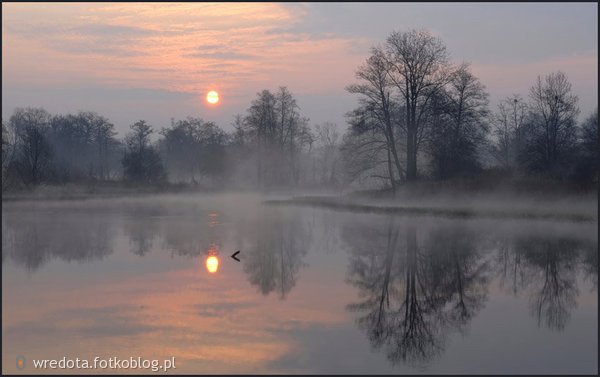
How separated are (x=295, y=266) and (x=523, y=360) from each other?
9.66 meters

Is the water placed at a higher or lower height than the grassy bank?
lower

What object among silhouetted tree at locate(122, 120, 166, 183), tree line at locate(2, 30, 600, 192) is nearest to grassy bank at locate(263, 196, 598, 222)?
tree line at locate(2, 30, 600, 192)

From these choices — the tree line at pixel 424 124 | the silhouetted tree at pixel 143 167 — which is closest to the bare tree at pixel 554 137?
the tree line at pixel 424 124

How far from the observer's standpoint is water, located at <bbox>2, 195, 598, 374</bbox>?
9.57m

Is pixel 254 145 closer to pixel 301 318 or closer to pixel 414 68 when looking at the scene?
pixel 414 68

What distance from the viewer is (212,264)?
1841cm

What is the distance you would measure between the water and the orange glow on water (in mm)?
205

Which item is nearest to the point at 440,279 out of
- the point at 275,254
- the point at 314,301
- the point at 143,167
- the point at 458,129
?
the point at 314,301

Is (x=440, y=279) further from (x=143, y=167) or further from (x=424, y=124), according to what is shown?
(x=143, y=167)

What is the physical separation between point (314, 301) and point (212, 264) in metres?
5.61

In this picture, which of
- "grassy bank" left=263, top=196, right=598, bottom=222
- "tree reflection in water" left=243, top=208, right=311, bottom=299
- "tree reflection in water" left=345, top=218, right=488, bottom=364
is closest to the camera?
"tree reflection in water" left=345, top=218, right=488, bottom=364

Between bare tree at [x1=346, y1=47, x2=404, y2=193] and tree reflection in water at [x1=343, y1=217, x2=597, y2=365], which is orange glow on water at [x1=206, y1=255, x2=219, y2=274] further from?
bare tree at [x1=346, y1=47, x2=404, y2=193]

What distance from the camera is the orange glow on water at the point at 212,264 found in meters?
17.5

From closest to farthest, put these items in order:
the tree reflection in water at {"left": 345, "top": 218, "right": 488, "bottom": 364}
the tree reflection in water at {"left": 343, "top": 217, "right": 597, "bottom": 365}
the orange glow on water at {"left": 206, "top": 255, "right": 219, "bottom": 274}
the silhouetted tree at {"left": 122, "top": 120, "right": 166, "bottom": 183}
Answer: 1. the tree reflection in water at {"left": 345, "top": 218, "right": 488, "bottom": 364}
2. the tree reflection in water at {"left": 343, "top": 217, "right": 597, "bottom": 365}
3. the orange glow on water at {"left": 206, "top": 255, "right": 219, "bottom": 274}
4. the silhouetted tree at {"left": 122, "top": 120, "right": 166, "bottom": 183}
